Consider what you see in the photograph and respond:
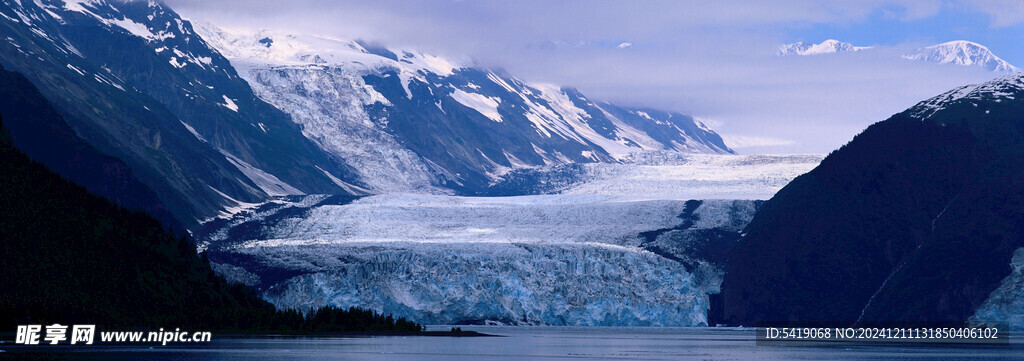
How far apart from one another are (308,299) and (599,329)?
27698mm

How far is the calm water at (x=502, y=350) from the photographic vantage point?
76000 mm

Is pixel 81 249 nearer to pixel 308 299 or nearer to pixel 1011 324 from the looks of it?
pixel 308 299

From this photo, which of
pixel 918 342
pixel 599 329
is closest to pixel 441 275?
pixel 599 329

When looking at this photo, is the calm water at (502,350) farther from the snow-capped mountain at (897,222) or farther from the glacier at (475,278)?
the glacier at (475,278)

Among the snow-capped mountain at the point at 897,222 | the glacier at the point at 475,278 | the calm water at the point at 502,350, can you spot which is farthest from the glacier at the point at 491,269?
the calm water at the point at 502,350

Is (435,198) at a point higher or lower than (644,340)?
higher

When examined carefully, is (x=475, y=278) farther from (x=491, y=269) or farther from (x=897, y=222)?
(x=897, y=222)

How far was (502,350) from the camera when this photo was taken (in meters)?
87.6

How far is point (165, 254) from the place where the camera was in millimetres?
118312

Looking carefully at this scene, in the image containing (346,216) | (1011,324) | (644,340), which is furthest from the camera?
(346,216)

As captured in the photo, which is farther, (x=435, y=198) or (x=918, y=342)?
(x=435, y=198)

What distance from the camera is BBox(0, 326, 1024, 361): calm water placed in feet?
249

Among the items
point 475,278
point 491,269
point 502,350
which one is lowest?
point 502,350

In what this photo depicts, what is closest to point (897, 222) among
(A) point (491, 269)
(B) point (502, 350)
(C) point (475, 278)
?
(A) point (491, 269)
